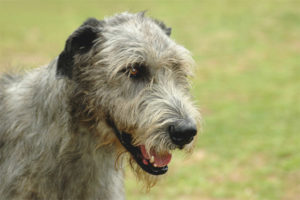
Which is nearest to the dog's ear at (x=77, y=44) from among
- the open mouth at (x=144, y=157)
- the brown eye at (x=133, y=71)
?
the brown eye at (x=133, y=71)

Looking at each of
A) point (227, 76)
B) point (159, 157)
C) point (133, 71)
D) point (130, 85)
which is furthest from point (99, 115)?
point (227, 76)

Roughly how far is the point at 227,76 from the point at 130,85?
1238 cm

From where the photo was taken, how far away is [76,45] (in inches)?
178

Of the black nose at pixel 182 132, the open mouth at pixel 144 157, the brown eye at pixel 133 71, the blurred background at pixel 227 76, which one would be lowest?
the open mouth at pixel 144 157

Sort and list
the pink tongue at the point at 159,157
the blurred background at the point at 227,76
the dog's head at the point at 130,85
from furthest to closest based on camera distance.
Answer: the blurred background at the point at 227,76, the pink tongue at the point at 159,157, the dog's head at the point at 130,85

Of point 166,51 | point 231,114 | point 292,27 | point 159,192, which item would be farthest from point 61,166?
point 292,27

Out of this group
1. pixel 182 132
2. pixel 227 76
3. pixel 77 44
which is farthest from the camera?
pixel 227 76

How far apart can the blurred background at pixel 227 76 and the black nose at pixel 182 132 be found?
6.02 ft

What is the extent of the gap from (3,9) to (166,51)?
922 inches

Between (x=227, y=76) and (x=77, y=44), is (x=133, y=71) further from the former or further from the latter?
(x=227, y=76)

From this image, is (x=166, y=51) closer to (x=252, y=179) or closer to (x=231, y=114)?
(x=252, y=179)

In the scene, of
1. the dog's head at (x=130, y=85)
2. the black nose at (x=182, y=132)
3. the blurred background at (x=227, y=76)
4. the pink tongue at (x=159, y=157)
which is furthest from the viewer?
the blurred background at (x=227, y=76)

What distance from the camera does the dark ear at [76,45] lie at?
14.5ft

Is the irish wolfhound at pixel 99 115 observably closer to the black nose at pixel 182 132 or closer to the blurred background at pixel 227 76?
the black nose at pixel 182 132
